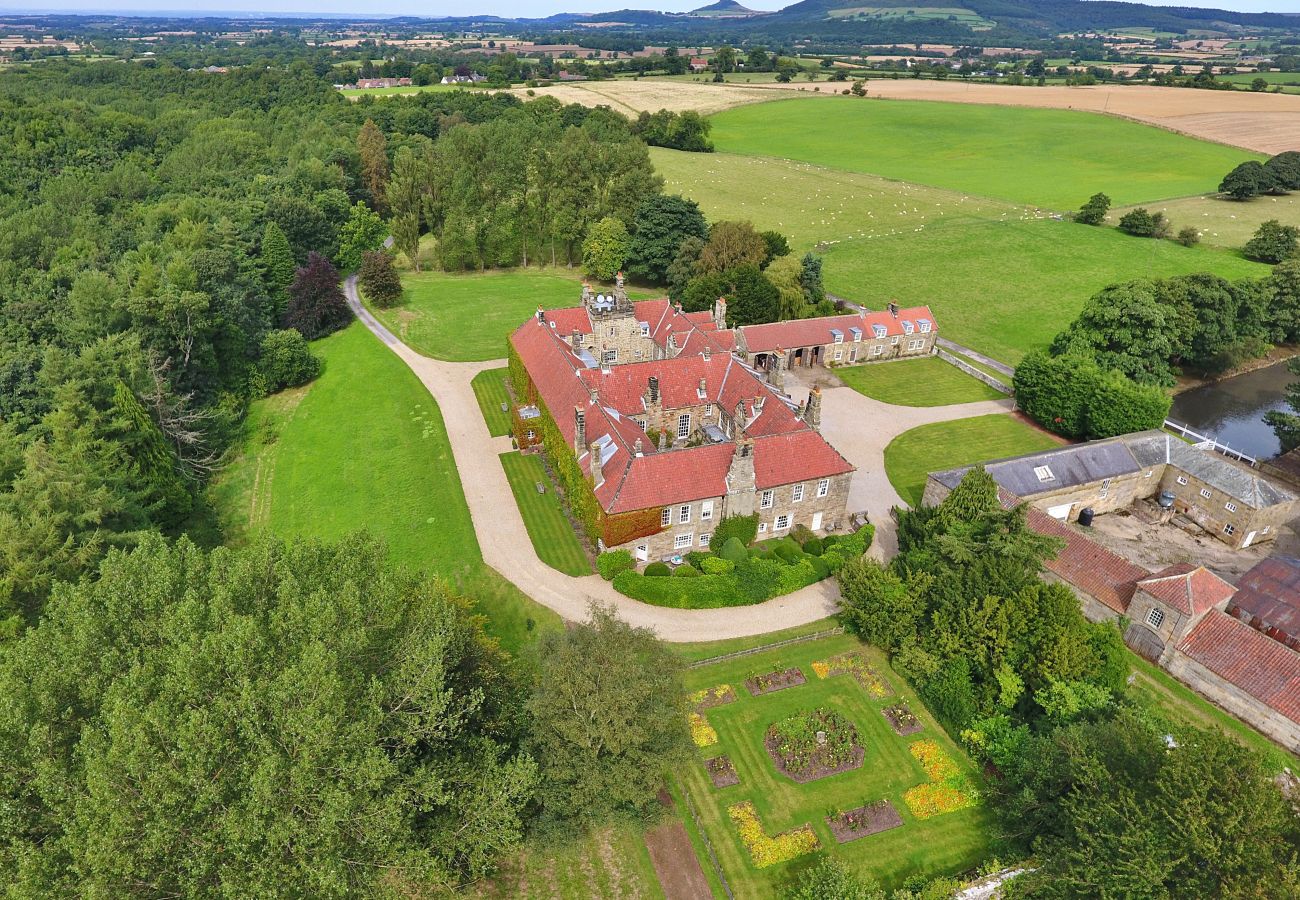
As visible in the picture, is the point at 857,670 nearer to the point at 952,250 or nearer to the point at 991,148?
the point at 952,250

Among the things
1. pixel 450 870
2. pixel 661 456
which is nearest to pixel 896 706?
pixel 661 456

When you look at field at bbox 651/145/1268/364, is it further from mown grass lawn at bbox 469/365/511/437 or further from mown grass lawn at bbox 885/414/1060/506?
mown grass lawn at bbox 469/365/511/437

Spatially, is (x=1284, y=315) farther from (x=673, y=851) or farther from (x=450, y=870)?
(x=450, y=870)

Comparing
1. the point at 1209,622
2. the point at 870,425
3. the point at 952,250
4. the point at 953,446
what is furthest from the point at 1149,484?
the point at 952,250

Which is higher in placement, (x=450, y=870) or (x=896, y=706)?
(x=450, y=870)

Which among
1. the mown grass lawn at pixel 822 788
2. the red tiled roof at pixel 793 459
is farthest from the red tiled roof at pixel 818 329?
the mown grass lawn at pixel 822 788
